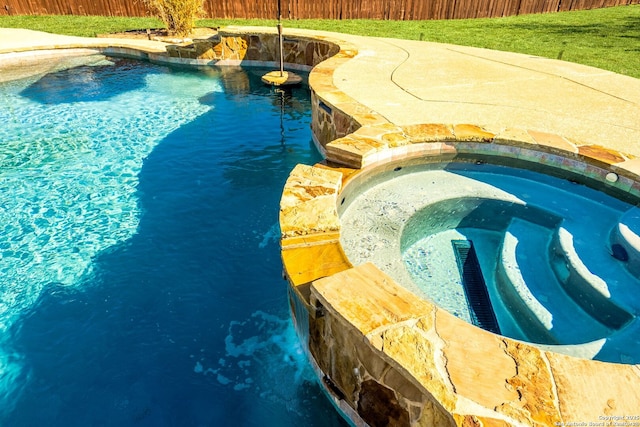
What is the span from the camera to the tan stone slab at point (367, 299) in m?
2.60

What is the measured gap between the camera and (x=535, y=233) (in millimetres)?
4891

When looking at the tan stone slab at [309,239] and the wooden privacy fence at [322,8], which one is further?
the wooden privacy fence at [322,8]

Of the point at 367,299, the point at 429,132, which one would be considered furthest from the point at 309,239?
the point at 429,132

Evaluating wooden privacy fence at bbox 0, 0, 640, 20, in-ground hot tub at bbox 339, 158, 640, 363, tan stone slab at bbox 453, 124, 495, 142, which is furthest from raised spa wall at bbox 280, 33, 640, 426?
wooden privacy fence at bbox 0, 0, 640, 20

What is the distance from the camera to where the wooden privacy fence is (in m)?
20.0

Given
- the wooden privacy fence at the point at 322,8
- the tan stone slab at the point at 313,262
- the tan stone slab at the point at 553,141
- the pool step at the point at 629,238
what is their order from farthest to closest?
1. the wooden privacy fence at the point at 322,8
2. the tan stone slab at the point at 553,141
3. the pool step at the point at 629,238
4. the tan stone slab at the point at 313,262

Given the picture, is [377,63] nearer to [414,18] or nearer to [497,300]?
[497,300]

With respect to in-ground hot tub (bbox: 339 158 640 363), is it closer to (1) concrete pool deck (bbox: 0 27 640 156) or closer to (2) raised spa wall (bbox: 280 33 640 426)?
(2) raised spa wall (bbox: 280 33 640 426)

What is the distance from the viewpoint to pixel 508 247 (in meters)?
4.52

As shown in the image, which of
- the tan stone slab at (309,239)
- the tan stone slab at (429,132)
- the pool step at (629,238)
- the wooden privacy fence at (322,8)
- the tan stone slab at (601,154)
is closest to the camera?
the tan stone slab at (309,239)

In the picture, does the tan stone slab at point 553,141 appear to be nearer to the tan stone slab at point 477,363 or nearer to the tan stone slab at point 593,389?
the tan stone slab at point 593,389

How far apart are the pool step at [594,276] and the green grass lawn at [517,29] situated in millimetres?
8035

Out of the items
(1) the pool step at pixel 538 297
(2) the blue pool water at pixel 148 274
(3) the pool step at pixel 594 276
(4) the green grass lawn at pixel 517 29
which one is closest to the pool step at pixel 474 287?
(1) the pool step at pixel 538 297

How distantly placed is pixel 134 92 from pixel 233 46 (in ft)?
15.1
